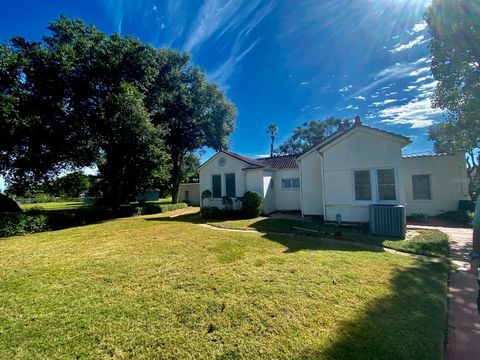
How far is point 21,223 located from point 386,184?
1894 cm

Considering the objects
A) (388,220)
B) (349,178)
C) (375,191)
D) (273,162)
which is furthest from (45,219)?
(375,191)

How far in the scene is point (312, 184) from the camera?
1370 centimetres

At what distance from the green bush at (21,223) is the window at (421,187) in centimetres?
2318

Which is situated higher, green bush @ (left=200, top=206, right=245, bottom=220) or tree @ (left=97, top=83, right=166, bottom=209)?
tree @ (left=97, top=83, right=166, bottom=209)

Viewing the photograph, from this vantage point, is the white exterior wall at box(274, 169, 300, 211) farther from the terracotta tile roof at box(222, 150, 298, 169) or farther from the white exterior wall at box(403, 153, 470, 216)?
the white exterior wall at box(403, 153, 470, 216)

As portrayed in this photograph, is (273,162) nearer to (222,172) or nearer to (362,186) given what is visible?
(222,172)

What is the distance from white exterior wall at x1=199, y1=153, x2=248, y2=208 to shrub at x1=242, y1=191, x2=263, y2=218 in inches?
63.4

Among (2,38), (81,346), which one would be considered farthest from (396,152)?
(2,38)

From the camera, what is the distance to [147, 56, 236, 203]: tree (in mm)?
23391

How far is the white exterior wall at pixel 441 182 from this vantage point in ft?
42.6

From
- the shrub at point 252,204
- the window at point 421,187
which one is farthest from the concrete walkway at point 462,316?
the shrub at point 252,204

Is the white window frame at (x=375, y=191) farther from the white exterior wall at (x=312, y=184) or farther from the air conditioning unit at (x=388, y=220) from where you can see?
the white exterior wall at (x=312, y=184)

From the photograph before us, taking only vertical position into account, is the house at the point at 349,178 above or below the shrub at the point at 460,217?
above

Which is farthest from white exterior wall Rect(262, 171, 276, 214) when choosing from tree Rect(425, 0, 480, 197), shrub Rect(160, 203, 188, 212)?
tree Rect(425, 0, 480, 197)
